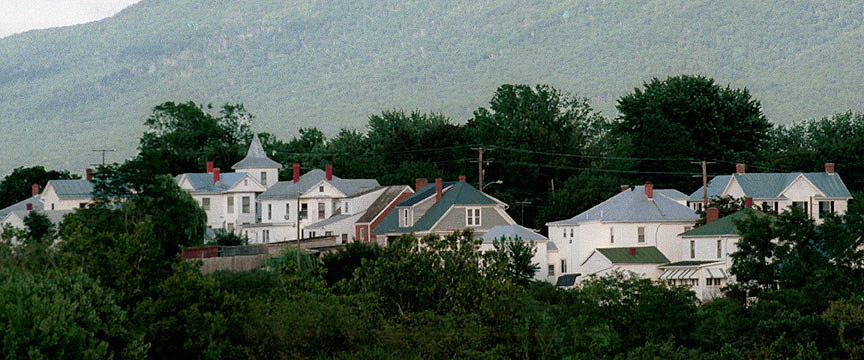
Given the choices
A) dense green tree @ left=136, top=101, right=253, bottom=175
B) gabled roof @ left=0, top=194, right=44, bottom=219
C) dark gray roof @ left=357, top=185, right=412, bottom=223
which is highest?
dense green tree @ left=136, top=101, right=253, bottom=175

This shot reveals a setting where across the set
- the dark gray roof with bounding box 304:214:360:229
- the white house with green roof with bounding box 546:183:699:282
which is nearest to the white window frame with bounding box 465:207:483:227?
the white house with green roof with bounding box 546:183:699:282

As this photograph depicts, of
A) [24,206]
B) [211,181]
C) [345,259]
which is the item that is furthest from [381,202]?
[24,206]

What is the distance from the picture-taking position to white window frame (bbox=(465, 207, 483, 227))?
98.9 metres

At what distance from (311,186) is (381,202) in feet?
34.4

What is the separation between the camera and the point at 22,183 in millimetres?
145125

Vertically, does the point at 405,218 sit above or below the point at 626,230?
above

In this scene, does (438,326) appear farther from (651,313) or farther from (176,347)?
(651,313)

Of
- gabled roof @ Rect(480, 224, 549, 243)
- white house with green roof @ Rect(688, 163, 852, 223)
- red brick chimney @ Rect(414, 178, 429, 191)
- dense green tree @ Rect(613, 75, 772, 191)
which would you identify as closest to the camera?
gabled roof @ Rect(480, 224, 549, 243)

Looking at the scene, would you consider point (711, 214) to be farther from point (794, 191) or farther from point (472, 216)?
point (472, 216)

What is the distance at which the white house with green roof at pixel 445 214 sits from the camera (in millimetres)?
97375

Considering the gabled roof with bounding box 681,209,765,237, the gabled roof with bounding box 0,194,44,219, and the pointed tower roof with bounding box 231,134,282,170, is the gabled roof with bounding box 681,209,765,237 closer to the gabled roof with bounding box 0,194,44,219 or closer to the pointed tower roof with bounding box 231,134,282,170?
the pointed tower roof with bounding box 231,134,282,170

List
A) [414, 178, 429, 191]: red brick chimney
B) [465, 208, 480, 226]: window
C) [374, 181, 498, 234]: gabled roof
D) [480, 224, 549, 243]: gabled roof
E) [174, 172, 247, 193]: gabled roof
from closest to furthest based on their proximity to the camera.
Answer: [480, 224, 549, 243]: gabled roof
[374, 181, 498, 234]: gabled roof
[465, 208, 480, 226]: window
[414, 178, 429, 191]: red brick chimney
[174, 172, 247, 193]: gabled roof

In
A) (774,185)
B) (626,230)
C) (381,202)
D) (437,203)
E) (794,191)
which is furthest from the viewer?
(381,202)

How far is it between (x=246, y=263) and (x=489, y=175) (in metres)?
45.6
